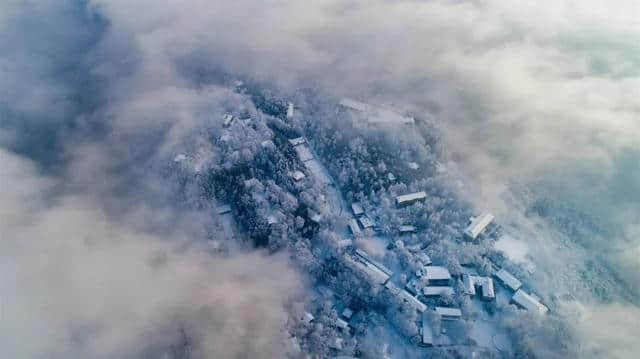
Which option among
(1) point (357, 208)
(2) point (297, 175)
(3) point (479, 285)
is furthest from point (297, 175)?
(3) point (479, 285)

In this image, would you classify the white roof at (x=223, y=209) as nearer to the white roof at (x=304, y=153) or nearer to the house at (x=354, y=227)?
the white roof at (x=304, y=153)

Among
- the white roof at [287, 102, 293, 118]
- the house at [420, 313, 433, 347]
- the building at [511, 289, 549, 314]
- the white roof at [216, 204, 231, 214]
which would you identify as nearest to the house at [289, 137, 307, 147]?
the white roof at [287, 102, 293, 118]

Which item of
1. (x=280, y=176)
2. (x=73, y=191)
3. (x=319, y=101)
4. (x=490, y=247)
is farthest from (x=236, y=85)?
(x=490, y=247)

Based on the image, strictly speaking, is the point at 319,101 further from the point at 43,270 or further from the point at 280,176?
the point at 43,270

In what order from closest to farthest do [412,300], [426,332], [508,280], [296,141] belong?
[426,332] < [412,300] < [508,280] < [296,141]

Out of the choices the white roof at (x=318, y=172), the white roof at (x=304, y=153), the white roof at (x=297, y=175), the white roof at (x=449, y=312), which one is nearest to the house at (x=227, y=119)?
the white roof at (x=304, y=153)

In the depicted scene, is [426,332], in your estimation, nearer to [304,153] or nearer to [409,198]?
[409,198]

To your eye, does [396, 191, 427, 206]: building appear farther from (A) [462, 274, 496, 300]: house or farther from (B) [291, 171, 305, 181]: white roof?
(B) [291, 171, 305, 181]: white roof
